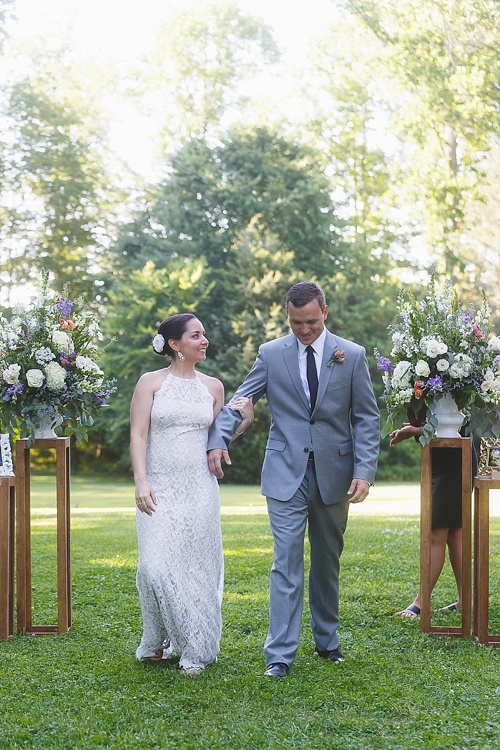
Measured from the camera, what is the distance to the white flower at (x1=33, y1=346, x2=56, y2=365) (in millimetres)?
6305

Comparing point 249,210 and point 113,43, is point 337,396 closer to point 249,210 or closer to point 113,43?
point 249,210

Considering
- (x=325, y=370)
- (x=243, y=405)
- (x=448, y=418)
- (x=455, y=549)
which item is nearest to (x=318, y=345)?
(x=325, y=370)

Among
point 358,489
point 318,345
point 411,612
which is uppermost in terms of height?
point 318,345

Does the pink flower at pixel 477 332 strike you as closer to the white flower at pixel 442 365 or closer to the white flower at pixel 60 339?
the white flower at pixel 442 365

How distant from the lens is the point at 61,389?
6.38m

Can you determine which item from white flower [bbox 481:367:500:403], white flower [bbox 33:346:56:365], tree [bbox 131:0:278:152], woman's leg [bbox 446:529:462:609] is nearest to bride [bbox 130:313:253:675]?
white flower [bbox 33:346:56:365]

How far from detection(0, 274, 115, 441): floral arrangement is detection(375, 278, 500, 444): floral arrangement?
6.43 feet

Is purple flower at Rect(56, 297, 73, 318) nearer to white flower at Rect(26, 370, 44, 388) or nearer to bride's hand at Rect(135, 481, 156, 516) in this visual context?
white flower at Rect(26, 370, 44, 388)

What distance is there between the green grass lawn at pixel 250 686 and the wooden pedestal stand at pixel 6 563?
16 centimetres

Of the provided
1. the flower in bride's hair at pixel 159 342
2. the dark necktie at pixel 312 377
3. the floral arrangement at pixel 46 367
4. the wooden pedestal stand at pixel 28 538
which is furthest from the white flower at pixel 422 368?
the wooden pedestal stand at pixel 28 538

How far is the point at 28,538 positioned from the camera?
21.2 feet

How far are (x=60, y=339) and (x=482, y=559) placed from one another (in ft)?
10.2

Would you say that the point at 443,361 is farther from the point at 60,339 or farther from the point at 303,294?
the point at 60,339

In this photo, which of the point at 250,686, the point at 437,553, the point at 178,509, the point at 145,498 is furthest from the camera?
the point at 437,553
